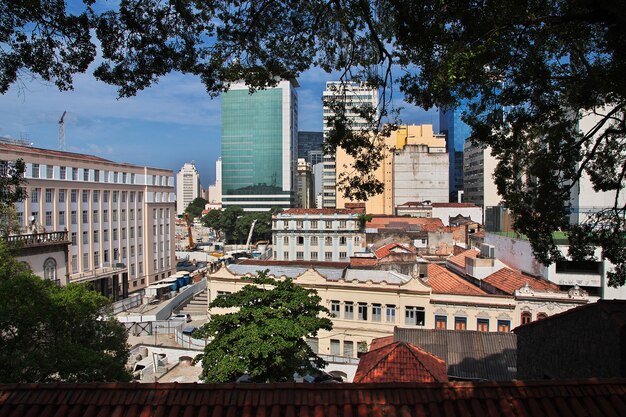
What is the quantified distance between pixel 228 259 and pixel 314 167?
324 feet

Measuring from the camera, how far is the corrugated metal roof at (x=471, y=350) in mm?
15883

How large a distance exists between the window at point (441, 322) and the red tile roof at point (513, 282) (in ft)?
10.8

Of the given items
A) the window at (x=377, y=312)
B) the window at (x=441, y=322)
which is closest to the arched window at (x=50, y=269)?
the window at (x=377, y=312)

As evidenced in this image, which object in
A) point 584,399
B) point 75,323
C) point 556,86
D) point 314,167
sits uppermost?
point 314,167

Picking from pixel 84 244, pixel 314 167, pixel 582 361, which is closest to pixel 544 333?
pixel 582 361

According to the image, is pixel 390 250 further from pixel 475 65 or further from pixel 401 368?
pixel 475 65

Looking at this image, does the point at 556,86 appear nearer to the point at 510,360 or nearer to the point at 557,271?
the point at 510,360

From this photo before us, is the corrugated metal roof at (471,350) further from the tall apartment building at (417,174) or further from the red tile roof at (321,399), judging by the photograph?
the tall apartment building at (417,174)

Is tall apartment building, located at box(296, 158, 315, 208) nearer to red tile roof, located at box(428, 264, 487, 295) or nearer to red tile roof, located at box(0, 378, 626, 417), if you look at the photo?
red tile roof, located at box(428, 264, 487, 295)

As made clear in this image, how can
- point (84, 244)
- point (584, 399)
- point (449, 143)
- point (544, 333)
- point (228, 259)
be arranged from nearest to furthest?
point (584, 399) < point (544, 333) < point (84, 244) < point (228, 259) < point (449, 143)

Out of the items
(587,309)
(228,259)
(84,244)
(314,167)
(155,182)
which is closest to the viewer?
(587,309)

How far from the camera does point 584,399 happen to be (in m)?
4.50

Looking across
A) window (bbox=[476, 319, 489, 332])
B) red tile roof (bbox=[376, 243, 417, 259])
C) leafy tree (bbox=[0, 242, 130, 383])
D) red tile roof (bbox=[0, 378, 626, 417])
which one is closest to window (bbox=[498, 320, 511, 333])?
window (bbox=[476, 319, 489, 332])

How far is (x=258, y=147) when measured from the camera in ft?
332
